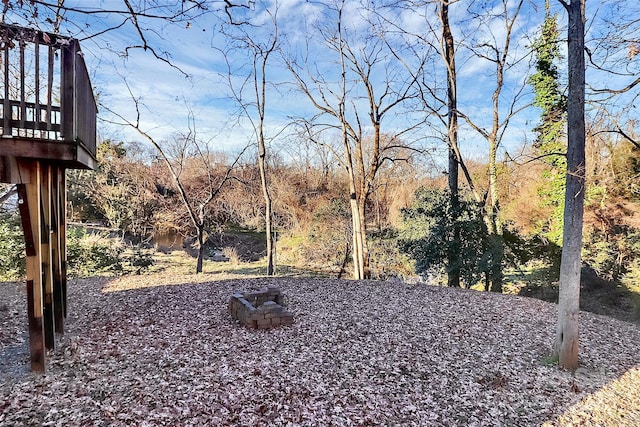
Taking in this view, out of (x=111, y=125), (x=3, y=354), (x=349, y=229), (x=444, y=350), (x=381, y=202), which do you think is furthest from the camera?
(x=381, y=202)

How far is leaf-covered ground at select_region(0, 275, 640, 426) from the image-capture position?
2.97m

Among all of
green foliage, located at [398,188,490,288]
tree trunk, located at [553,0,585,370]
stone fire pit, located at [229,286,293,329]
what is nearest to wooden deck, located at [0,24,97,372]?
stone fire pit, located at [229,286,293,329]

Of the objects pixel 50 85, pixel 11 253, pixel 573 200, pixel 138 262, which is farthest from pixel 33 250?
pixel 138 262

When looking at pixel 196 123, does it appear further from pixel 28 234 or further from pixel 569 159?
pixel 569 159

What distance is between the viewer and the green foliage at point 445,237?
808 centimetres

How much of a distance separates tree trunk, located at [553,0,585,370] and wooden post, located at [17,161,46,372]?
5.34 meters

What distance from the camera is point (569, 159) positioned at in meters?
3.92

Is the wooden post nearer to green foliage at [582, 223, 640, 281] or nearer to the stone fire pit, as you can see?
the stone fire pit

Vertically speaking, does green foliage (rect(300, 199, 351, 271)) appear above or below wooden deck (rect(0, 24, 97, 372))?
below

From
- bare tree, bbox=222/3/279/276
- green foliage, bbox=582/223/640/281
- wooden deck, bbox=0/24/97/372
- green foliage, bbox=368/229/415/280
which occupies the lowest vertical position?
green foliage, bbox=368/229/415/280

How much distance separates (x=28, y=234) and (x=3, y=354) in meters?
1.65

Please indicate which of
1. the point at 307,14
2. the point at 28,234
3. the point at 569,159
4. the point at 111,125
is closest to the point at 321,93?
the point at 307,14

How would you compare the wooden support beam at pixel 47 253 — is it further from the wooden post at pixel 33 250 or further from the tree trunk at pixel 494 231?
the tree trunk at pixel 494 231

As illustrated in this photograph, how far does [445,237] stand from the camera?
8.34 m
